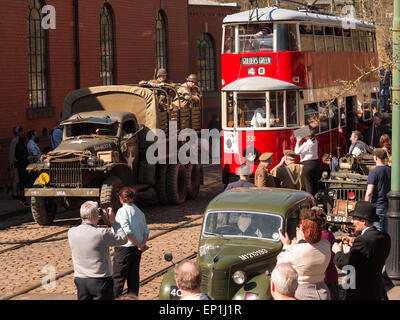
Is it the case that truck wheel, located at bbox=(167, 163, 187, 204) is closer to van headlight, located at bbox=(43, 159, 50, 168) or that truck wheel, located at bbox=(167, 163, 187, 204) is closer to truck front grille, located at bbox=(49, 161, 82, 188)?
truck front grille, located at bbox=(49, 161, 82, 188)

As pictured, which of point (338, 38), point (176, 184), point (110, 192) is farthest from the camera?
point (338, 38)

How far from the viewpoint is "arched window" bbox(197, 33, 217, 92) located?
41.6 m

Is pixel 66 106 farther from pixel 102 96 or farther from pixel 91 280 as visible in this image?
pixel 91 280

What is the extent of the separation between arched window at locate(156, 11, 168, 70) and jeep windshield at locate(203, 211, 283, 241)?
2527 centimetres

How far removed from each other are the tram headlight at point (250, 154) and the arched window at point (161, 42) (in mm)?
15856

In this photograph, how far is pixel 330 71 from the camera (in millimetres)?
22531

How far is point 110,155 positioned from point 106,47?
1426 centimetres

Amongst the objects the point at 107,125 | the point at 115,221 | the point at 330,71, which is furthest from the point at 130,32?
the point at 115,221

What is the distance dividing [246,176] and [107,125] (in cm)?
617

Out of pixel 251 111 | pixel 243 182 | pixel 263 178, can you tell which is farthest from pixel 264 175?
pixel 251 111

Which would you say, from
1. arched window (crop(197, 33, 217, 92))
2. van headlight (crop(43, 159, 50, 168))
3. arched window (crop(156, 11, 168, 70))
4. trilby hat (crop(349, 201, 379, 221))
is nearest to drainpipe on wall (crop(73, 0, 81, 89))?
arched window (crop(156, 11, 168, 70))

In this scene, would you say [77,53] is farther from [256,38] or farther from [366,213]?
[366,213]

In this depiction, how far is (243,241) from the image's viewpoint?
9.93 metres

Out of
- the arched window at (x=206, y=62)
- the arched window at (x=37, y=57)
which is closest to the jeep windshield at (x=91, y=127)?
the arched window at (x=37, y=57)
